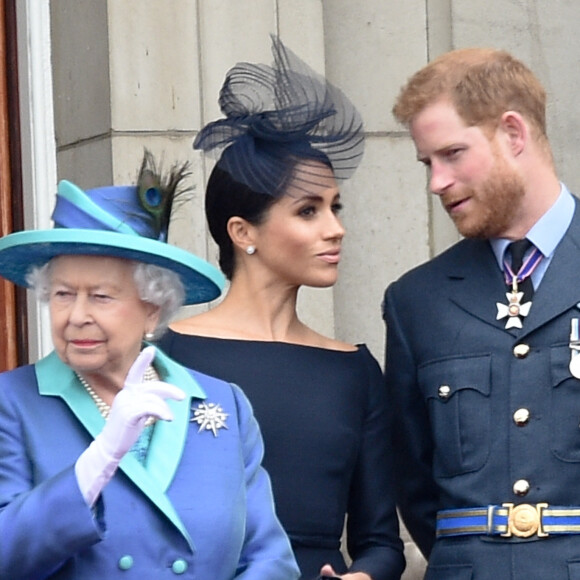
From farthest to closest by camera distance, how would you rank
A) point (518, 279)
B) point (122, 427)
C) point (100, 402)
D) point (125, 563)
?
point (518, 279) → point (100, 402) → point (125, 563) → point (122, 427)

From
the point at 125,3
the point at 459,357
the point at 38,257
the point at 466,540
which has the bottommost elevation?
the point at 466,540

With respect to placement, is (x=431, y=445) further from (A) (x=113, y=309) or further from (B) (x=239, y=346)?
(A) (x=113, y=309)

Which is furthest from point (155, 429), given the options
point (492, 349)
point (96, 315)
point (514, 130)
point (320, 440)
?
point (514, 130)

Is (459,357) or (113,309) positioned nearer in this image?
(113,309)

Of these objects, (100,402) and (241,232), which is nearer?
(100,402)

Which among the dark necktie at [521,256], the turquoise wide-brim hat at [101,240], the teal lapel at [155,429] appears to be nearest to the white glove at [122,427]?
the teal lapel at [155,429]

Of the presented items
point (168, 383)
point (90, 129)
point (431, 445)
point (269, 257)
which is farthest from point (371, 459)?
point (90, 129)

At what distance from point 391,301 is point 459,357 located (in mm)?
328

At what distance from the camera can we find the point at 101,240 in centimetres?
353

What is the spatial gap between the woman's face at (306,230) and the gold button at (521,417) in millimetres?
526

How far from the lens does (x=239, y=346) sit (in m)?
4.30

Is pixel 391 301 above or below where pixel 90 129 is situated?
below

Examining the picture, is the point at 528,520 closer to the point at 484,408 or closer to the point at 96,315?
the point at 484,408

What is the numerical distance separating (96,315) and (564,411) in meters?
1.16
